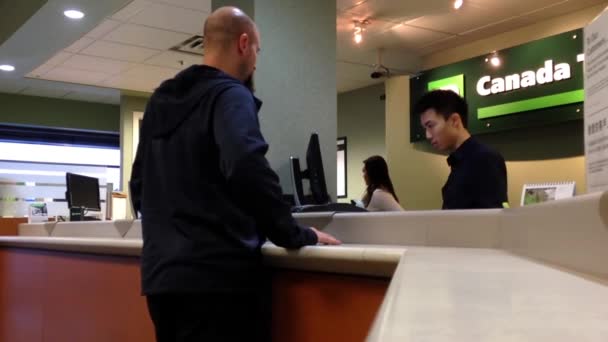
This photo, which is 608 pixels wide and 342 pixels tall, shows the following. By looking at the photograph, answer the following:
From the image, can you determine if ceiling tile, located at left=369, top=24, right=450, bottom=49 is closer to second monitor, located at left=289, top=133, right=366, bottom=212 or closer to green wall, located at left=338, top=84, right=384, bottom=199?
green wall, located at left=338, top=84, right=384, bottom=199

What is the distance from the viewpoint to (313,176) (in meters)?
2.55

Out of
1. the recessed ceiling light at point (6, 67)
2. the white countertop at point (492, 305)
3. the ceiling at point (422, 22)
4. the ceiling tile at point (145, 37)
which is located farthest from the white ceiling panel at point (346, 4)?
the white countertop at point (492, 305)

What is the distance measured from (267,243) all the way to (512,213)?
23.9 inches

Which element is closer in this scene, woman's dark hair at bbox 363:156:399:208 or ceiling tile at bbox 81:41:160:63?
woman's dark hair at bbox 363:156:399:208

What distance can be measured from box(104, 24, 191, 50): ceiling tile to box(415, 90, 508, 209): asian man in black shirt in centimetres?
360

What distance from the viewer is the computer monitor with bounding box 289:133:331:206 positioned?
2.54 m

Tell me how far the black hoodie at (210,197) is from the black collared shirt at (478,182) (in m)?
0.86

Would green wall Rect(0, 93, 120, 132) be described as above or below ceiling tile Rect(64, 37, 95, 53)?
below

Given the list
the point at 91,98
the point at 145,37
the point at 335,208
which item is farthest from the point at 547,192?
the point at 91,98

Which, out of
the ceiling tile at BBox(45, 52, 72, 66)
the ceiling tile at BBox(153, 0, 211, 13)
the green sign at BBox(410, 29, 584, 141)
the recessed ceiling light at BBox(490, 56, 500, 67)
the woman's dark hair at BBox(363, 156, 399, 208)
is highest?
the ceiling tile at BBox(153, 0, 211, 13)

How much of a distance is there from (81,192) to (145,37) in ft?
4.98

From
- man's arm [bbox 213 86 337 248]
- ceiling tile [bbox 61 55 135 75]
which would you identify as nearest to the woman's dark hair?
man's arm [bbox 213 86 337 248]

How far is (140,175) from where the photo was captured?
161 centimetres

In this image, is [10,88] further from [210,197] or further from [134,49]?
[210,197]
